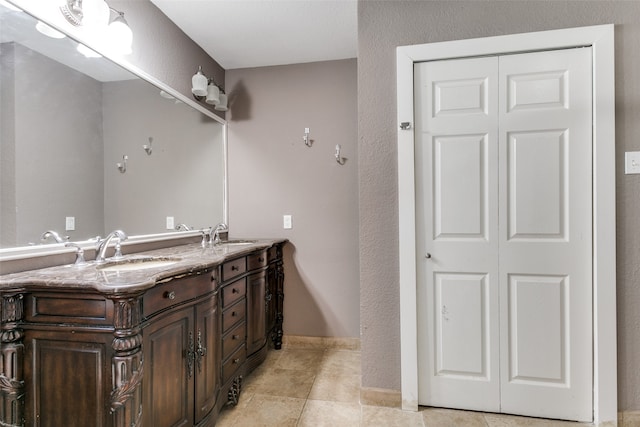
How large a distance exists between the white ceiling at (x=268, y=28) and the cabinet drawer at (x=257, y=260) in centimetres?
166

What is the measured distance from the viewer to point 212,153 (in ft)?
8.81

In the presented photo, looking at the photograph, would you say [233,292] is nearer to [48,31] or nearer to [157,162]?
[157,162]

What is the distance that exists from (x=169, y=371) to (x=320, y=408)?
965mm

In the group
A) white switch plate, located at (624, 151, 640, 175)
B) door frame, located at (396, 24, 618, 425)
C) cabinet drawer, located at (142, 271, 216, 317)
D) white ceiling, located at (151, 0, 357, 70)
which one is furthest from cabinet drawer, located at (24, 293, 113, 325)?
white switch plate, located at (624, 151, 640, 175)

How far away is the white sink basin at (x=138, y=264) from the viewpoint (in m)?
1.46

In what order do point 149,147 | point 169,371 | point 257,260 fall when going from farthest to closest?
point 257,260
point 149,147
point 169,371

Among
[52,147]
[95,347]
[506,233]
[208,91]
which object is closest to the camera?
[95,347]

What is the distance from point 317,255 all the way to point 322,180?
0.67m

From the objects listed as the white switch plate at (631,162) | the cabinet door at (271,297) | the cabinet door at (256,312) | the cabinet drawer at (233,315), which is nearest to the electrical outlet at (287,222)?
the cabinet door at (271,297)

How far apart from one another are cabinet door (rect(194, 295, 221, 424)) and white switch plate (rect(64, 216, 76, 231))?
71 centimetres

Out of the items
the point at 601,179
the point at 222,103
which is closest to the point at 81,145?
the point at 222,103

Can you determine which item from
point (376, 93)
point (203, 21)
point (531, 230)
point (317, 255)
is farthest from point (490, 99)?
point (203, 21)

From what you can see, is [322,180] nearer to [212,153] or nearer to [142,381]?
[212,153]

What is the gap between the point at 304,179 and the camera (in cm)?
271
